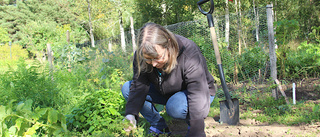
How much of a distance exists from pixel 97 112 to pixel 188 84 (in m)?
1.09

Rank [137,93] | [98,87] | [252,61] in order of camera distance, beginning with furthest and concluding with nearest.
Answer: [252,61], [98,87], [137,93]

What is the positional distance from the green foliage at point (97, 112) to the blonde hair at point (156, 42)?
0.82 meters

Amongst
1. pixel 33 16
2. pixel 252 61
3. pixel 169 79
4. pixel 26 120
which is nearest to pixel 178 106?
pixel 169 79

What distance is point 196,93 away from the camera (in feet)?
5.84

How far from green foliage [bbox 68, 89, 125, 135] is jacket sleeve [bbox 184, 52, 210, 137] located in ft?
2.75

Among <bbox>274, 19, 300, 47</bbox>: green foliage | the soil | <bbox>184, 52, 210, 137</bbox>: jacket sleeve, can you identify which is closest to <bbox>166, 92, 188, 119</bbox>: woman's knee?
<bbox>184, 52, 210, 137</bbox>: jacket sleeve

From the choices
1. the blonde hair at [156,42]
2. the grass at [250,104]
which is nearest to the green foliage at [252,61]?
the grass at [250,104]

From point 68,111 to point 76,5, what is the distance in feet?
34.8

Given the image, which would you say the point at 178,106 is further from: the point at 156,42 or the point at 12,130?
the point at 12,130

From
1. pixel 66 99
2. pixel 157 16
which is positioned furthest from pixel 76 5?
pixel 66 99

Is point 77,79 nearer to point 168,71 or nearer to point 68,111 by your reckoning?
point 68,111

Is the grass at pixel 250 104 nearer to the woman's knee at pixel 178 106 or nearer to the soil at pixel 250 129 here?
the soil at pixel 250 129

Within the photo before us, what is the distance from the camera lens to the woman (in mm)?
1663

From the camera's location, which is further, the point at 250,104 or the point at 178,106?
the point at 250,104
